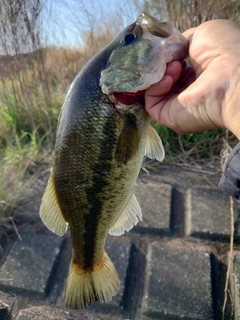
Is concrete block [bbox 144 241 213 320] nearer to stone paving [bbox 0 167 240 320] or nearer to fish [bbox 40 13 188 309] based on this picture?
stone paving [bbox 0 167 240 320]

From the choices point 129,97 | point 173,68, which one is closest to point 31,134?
point 129,97

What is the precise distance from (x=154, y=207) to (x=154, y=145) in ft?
3.41

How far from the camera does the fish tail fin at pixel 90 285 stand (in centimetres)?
152

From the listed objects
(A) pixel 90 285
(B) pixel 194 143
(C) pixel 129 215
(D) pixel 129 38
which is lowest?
(B) pixel 194 143

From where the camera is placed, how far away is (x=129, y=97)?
1392 millimetres

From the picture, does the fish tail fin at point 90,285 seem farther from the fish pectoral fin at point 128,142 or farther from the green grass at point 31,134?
the green grass at point 31,134

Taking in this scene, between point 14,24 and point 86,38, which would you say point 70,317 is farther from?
point 86,38

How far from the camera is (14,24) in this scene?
3.26m

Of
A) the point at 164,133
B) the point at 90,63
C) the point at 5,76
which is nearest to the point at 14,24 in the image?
the point at 5,76

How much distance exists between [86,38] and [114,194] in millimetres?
2920

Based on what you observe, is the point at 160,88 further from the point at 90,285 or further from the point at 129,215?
the point at 90,285

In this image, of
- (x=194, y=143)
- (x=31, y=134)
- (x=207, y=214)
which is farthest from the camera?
(x=31, y=134)

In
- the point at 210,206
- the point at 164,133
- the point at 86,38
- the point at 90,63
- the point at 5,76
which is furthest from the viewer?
the point at 86,38

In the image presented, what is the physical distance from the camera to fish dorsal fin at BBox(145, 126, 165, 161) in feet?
5.15
